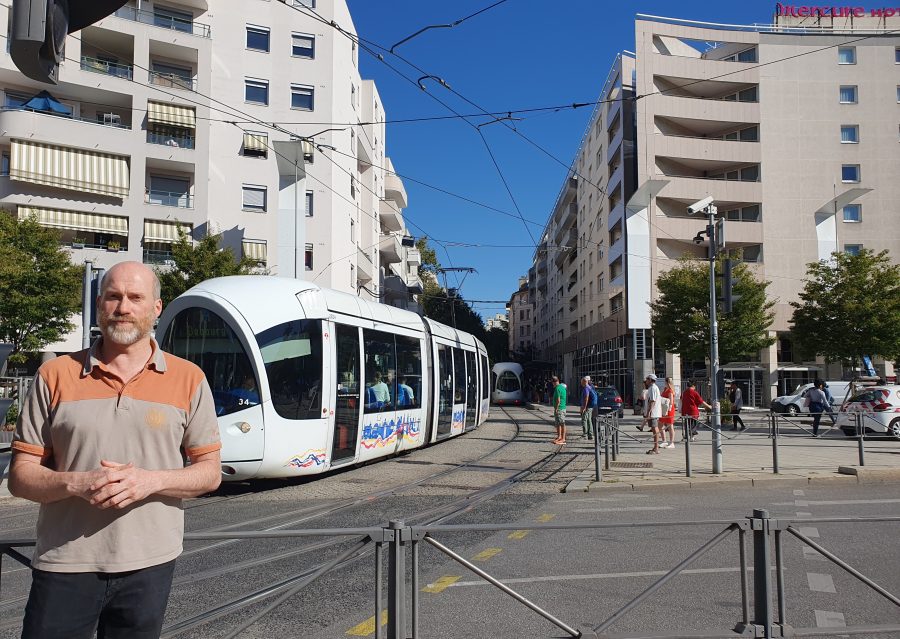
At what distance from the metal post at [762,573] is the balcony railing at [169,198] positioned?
100ft

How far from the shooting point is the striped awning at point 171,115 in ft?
97.2

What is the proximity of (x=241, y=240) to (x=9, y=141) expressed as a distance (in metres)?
9.47

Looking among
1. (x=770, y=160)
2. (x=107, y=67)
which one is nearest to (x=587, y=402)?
(x=107, y=67)

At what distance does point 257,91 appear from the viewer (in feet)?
112

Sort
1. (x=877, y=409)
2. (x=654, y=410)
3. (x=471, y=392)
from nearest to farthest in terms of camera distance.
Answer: (x=654, y=410) → (x=877, y=409) → (x=471, y=392)

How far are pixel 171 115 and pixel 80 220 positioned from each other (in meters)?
5.61

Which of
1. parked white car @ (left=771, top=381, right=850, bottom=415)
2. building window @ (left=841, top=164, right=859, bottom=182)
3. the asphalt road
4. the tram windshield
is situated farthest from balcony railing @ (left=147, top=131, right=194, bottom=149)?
Answer: building window @ (left=841, top=164, right=859, bottom=182)

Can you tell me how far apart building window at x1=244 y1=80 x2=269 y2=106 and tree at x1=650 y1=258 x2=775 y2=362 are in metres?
20.3

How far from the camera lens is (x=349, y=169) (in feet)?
122

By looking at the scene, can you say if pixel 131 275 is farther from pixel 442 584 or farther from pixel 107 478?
pixel 442 584

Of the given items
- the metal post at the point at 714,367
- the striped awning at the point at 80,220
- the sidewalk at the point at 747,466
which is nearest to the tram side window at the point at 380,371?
the sidewalk at the point at 747,466

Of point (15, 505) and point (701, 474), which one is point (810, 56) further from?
point (15, 505)

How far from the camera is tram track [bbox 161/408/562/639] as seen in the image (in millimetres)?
Result: 3652

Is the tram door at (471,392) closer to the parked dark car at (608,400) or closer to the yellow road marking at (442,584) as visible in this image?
the parked dark car at (608,400)
